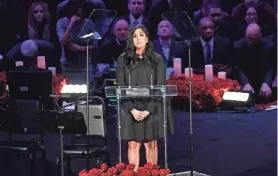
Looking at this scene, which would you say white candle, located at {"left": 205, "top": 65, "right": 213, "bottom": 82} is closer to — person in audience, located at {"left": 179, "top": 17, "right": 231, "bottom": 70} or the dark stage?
person in audience, located at {"left": 179, "top": 17, "right": 231, "bottom": 70}

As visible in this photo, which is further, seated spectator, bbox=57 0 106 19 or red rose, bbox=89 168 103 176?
seated spectator, bbox=57 0 106 19

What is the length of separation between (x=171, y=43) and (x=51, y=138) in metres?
4.06

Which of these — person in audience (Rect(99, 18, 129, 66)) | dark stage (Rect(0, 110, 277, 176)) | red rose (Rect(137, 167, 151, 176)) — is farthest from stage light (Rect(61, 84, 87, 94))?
red rose (Rect(137, 167, 151, 176))

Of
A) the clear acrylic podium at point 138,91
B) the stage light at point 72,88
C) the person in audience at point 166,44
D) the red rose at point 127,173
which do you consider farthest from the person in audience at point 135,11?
the red rose at point 127,173

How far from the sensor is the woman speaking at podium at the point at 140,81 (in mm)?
4695

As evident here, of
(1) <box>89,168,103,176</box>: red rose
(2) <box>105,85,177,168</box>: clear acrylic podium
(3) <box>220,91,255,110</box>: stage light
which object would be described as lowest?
(1) <box>89,168,103,176</box>: red rose

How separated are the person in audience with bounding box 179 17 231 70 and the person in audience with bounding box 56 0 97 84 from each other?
6.83ft

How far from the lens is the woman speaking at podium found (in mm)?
4695

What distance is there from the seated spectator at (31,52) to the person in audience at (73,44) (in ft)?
0.98

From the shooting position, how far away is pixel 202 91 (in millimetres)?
9922

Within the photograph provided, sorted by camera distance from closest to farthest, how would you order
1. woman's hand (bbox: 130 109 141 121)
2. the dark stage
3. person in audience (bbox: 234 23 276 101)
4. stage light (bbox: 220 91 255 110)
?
woman's hand (bbox: 130 109 141 121) → the dark stage → stage light (bbox: 220 91 255 110) → person in audience (bbox: 234 23 276 101)

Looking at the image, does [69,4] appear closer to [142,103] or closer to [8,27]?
[8,27]

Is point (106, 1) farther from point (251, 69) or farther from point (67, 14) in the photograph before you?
point (251, 69)

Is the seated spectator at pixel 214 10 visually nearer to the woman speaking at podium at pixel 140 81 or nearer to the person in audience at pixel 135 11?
the person in audience at pixel 135 11
